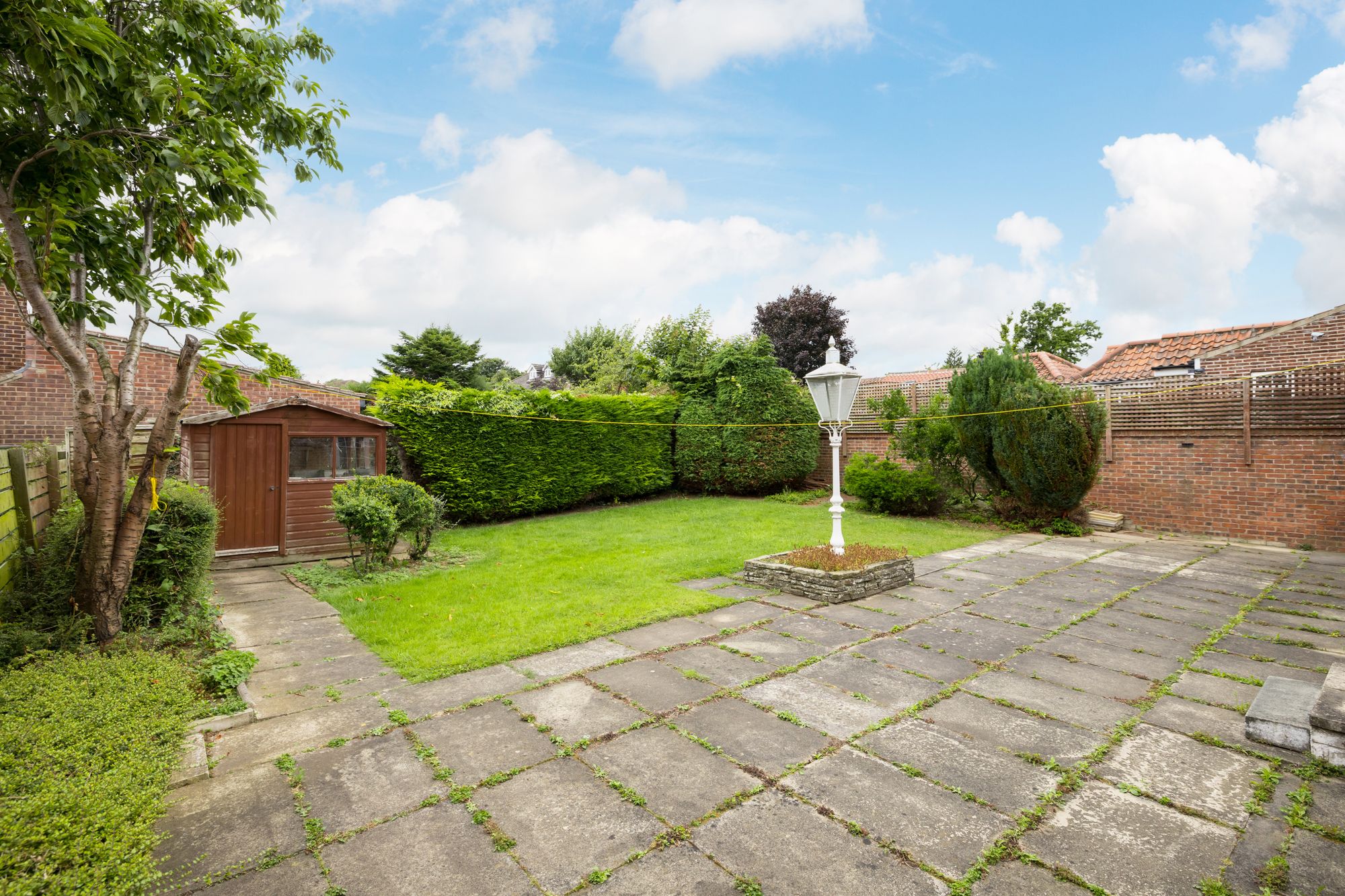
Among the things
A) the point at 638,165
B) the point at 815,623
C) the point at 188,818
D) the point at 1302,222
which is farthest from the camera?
the point at 638,165

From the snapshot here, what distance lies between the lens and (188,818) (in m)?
2.43

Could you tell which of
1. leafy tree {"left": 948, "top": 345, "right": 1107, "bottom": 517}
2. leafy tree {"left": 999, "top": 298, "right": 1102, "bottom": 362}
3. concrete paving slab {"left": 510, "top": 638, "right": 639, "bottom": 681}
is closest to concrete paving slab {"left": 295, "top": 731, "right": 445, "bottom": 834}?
concrete paving slab {"left": 510, "top": 638, "right": 639, "bottom": 681}

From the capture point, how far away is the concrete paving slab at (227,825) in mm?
2156

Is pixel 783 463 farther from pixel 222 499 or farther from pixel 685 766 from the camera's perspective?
pixel 685 766

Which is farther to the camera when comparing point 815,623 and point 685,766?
point 815,623

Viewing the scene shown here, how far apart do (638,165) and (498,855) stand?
10864 mm

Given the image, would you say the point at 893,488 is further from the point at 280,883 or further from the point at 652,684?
the point at 280,883

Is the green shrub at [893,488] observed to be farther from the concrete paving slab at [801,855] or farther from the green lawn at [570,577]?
the concrete paving slab at [801,855]

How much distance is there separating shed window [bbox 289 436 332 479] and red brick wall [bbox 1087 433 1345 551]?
516 inches

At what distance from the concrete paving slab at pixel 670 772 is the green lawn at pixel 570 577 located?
1598 millimetres

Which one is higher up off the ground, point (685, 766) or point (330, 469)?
point (330, 469)

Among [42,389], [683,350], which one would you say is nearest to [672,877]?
[42,389]

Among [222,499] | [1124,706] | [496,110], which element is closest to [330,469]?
[222,499]

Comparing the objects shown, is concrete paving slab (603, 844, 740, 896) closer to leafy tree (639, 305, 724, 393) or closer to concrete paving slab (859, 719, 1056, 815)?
concrete paving slab (859, 719, 1056, 815)
